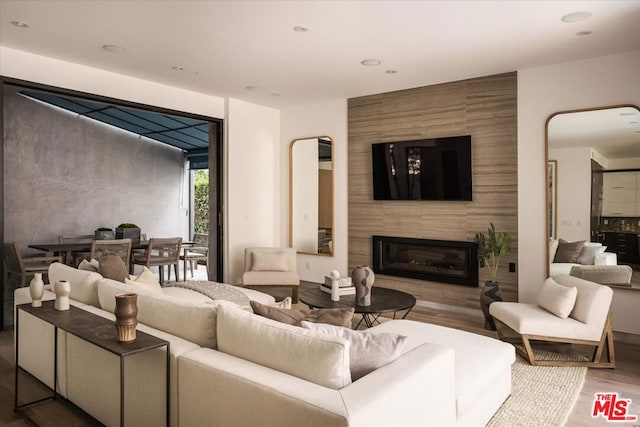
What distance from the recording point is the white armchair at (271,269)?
18.8ft

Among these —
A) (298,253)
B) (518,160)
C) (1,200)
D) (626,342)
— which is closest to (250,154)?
(298,253)

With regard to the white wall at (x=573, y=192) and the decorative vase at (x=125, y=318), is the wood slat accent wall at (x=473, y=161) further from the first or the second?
the decorative vase at (x=125, y=318)

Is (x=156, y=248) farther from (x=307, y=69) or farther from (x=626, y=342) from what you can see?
(x=626, y=342)

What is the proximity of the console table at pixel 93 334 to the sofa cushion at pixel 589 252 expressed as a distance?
13.7 ft

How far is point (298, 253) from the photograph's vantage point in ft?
22.9

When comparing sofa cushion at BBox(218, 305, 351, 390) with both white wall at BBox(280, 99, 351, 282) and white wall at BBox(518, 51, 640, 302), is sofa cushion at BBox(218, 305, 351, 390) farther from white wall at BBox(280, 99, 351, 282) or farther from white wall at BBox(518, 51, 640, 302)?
white wall at BBox(280, 99, 351, 282)

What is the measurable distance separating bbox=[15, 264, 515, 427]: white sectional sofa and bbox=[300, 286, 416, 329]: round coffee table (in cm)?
87

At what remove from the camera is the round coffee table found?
12.6 ft

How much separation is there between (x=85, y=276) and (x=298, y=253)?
4082 mm

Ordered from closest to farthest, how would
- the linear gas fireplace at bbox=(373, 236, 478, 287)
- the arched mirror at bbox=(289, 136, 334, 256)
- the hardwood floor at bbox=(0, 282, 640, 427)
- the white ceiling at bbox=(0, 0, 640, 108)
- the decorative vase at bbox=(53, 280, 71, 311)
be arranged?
the hardwood floor at bbox=(0, 282, 640, 427)
the decorative vase at bbox=(53, 280, 71, 311)
the white ceiling at bbox=(0, 0, 640, 108)
the linear gas fireplace at bbox=(373, 236, 478, 287)
the arched mirror at bbox=(289, 136, 334, 256)

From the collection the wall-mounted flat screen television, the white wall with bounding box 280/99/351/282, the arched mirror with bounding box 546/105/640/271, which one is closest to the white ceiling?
the arched mirror with bounding box 546/105/640/271

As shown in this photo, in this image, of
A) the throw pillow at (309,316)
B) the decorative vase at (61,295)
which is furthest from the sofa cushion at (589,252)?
the decorative vase at (61,295)

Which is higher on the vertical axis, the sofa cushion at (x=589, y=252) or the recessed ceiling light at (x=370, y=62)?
the recessed ceiling light at (x=370, y=62)

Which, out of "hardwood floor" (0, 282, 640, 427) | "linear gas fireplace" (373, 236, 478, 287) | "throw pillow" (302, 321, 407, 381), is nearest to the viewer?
"throw pillow" (302, 321, 407, 381)
